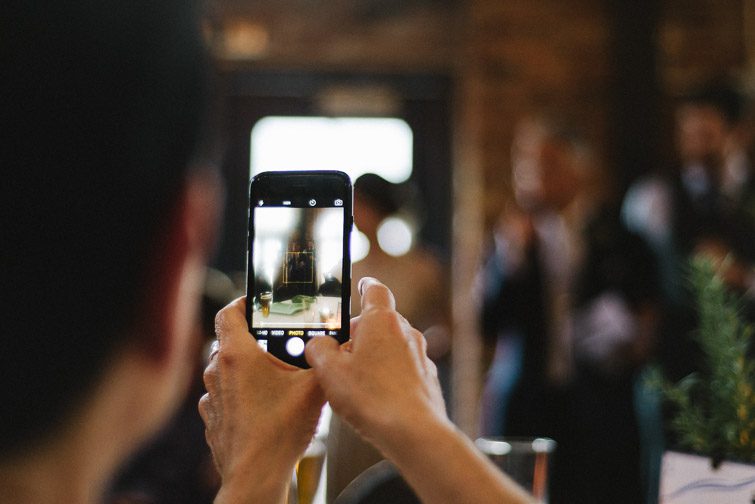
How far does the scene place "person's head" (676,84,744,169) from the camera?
2.28 m

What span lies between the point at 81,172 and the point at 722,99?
8.26 ft

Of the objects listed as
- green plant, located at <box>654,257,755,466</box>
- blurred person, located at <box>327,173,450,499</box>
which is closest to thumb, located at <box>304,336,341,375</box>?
green plant, located at <box>654,257,755,466</box>

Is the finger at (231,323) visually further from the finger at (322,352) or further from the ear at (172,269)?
the ear at (172,269)

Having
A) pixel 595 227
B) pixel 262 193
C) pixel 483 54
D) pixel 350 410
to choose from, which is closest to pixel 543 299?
pixel 595 227

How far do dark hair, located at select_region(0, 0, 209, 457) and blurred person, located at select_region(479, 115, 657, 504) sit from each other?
216 centimetres

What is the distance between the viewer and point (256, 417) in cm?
61

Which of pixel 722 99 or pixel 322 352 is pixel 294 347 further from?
pixel 722 99

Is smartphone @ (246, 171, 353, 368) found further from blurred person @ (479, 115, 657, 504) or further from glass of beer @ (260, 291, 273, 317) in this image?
blurred person @ (479, 115, 657, 504)

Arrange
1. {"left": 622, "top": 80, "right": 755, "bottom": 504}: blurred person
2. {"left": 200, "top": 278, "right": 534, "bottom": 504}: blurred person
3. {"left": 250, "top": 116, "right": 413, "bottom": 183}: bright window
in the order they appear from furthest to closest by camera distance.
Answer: {"left": 250, "top": 116, "right": 413, "bottom": 183}: bright window, {"left": 622, "top": 80, "right": 755, "bottom": 504}: blurred person, {"left": 200, "top": 278, "right": 534, "bottom": 504}: blurred person

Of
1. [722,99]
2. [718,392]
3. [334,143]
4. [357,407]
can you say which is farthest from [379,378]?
[334,143]

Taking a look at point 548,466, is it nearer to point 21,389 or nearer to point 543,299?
point 21,389

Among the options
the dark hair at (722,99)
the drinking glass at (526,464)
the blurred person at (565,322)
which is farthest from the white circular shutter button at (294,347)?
the dark hair at (722,99)

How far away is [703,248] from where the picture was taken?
211cm

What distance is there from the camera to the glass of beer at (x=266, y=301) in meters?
0.73
